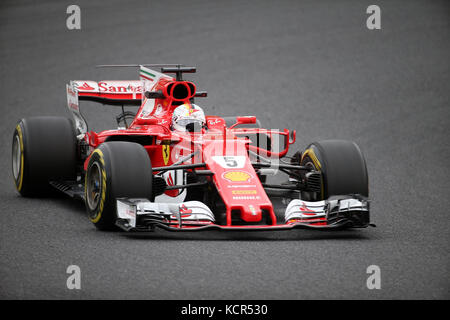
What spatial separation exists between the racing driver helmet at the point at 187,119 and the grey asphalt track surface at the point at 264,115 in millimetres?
1531

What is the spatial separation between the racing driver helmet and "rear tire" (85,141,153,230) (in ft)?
3.69

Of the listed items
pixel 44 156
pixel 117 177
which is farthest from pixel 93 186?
pixel 44 156

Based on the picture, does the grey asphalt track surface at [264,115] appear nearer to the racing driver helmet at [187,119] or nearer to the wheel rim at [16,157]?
the wheel rim at [16,157]

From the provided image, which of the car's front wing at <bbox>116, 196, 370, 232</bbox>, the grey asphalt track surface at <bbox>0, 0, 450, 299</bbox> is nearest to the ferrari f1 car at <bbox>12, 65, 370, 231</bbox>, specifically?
the car's front wing at <bbox>116, 196, 370, 232</bbox>

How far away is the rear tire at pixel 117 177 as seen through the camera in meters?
7.43

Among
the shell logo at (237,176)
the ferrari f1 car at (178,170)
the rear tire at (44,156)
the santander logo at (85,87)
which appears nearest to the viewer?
the ferrari f1 car at (178,170)

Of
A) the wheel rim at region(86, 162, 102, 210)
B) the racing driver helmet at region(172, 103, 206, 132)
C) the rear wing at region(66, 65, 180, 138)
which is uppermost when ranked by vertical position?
the rear wing at region(66, 65, 180, 138)

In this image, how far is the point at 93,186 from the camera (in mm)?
8039

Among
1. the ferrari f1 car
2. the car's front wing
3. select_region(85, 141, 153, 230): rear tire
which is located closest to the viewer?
the car's front wing

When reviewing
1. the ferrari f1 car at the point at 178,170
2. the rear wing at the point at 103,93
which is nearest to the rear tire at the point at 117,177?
the ferrari f1 car at the point at 178,170

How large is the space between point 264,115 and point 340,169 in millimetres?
9273

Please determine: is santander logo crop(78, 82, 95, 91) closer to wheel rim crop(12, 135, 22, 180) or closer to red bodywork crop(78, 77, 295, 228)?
red bodywork crop(78, 77, 295, 228)

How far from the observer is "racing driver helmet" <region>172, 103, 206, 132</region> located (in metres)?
8.76

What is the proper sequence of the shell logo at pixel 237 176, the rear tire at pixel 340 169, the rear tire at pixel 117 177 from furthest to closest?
the rear tire at pixel 340 169
the shell logo at pixel 237 176
the rear tire at pixel 117 177
